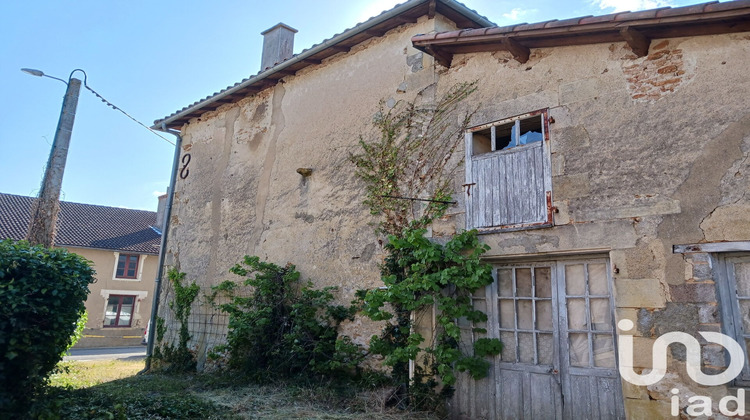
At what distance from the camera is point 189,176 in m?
10.7

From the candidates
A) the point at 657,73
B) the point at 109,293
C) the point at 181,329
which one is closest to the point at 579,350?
the point at 657,73

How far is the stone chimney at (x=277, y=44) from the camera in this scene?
10594mm

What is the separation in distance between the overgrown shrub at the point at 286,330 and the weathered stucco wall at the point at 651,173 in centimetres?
266

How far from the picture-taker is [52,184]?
8.32 meters

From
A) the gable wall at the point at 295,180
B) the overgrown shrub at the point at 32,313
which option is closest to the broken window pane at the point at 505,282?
the gable wall at the point at 295,180

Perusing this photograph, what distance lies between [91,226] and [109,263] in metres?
2.72

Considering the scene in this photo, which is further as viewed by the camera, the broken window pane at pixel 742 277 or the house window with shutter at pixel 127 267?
the house window with shutter at pixel 127 267

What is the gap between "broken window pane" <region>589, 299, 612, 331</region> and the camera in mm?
5008

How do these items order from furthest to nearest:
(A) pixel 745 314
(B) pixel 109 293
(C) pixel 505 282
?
(B) pixel 109 293
(C) pixel 505 282
(A) pixel 745 314

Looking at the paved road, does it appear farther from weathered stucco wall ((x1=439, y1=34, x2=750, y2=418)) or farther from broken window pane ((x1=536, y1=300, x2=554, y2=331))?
weathered stucco wall ((x1=439, y1=34, x2=750, y2=418))

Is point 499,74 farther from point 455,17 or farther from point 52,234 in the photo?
point 52,234

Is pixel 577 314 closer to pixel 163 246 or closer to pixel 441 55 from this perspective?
pixel 441 55

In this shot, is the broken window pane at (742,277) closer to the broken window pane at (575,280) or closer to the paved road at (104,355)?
the broken window pane at (575,280)

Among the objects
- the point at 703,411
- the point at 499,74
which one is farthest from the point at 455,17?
the point at 703,411
